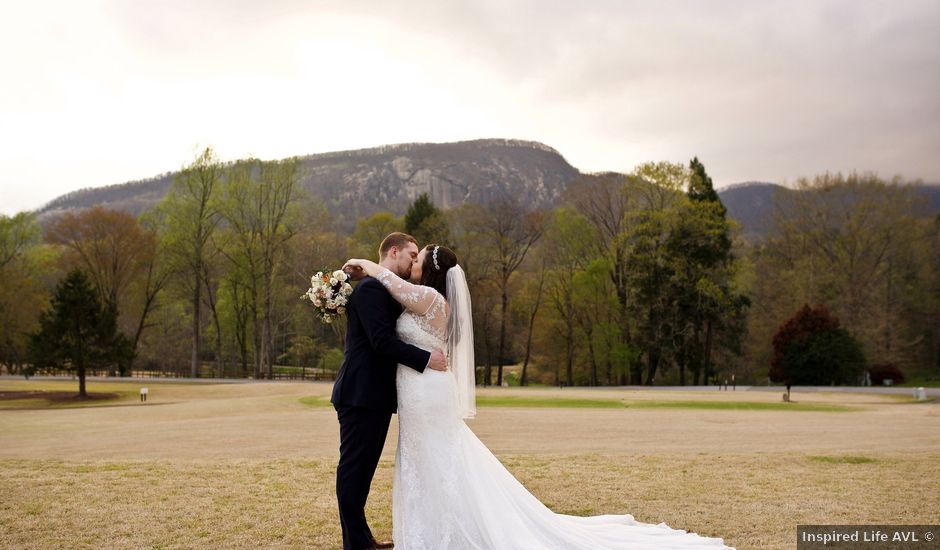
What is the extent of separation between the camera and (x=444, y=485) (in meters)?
6.30

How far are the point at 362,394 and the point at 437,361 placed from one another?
2.36ft

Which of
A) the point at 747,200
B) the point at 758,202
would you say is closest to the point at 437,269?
the point at 758,202

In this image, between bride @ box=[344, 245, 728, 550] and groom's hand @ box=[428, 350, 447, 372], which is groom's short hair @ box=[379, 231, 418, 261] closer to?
bride @ box=[344, 245, 728, 550]

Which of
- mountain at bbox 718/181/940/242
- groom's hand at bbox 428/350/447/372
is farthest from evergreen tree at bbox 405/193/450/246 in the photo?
groom's hand at bbox 428/350/447/372

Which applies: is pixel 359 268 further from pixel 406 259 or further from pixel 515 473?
pixel 515 473

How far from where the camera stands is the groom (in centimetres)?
625

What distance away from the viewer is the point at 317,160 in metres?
176

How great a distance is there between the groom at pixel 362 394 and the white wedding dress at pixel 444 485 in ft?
0.46

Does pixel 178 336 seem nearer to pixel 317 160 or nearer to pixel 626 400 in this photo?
pixel 626 400

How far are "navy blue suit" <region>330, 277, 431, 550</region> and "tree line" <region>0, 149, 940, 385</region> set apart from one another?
150ft

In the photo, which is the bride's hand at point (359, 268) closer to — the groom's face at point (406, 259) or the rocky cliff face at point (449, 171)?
the groom's face at point (406, 259)

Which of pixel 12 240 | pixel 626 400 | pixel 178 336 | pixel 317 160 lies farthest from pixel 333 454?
pixel 317 160

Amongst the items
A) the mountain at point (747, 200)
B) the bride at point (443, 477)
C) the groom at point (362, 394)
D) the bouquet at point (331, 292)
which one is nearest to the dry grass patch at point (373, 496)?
the groom at point (362, 394)

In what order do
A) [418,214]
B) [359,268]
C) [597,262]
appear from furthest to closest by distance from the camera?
1. [418,214]
2. [597,262]
3. [359,268]
